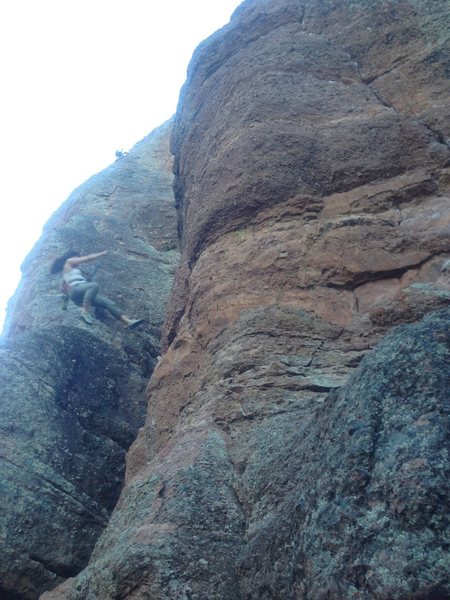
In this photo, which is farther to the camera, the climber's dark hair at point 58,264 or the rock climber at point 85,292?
the climber's dark hair at point 58,264

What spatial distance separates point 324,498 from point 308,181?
19.4ft

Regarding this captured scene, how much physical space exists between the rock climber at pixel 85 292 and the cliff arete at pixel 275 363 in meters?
0.36

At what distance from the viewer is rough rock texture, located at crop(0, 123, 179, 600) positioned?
27.4ft

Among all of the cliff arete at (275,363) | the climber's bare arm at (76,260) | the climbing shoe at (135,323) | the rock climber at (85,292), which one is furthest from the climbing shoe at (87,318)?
the climber's bare arm at (76,260)

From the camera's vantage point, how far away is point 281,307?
8.02 meters

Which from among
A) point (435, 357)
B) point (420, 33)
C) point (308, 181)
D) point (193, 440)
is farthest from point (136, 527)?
point (420, 33)

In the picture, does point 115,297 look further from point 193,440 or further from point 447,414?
point 447,414

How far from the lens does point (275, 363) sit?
285 inches

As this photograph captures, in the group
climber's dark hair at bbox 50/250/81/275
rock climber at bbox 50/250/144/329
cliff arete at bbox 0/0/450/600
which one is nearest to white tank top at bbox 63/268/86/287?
rock climber at bbox 50/250/144/329

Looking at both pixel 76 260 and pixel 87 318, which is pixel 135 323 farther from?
pixel 76 260

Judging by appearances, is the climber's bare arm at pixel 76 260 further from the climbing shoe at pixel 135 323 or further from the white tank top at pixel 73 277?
the climbing shoe at pixel 135 323

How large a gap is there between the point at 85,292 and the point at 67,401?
406 cm

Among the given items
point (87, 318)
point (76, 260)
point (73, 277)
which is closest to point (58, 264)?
point (76, 260)

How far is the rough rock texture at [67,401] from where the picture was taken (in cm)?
834
